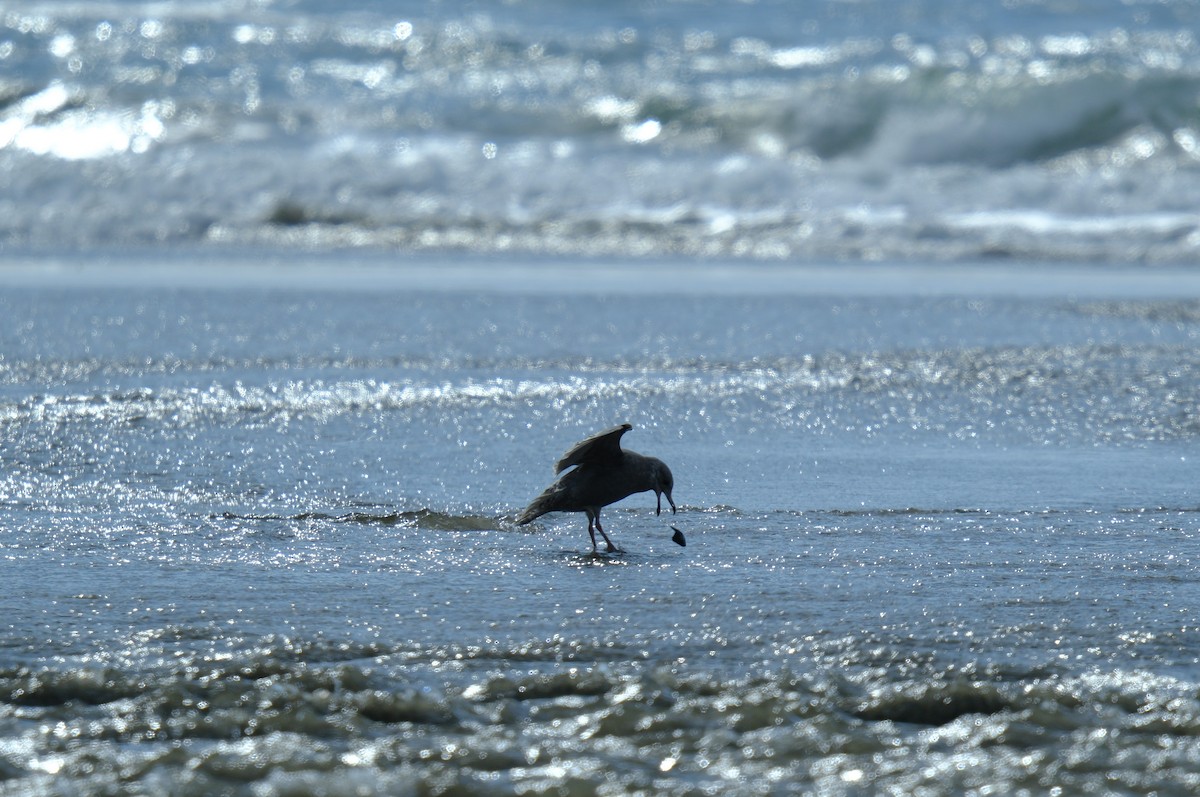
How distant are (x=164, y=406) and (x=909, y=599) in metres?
3.12

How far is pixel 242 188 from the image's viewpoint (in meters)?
14.2

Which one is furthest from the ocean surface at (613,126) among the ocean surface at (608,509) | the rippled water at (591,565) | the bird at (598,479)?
the bird at (598,479)

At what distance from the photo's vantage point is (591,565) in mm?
3688

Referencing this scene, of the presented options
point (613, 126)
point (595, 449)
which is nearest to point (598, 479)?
point (595, 449)

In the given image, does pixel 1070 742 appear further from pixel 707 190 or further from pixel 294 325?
pixel 707 190

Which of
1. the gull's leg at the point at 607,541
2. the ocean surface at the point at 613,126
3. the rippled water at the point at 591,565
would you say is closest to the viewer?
the rippled water at the point at 591,565

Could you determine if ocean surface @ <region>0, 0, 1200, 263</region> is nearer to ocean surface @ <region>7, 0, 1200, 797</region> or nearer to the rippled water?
ocean surface @ <region>7, 0, 1200, 797</region>

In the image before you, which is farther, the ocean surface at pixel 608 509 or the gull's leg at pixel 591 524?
the gull's leg at pixel 591 524

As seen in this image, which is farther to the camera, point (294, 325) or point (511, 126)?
point (511, 126)

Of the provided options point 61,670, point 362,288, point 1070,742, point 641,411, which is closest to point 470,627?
point 61,670

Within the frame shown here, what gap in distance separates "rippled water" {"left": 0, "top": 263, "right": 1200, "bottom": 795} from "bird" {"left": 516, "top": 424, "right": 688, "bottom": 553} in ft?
0.39

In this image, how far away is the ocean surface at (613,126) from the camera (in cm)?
1294

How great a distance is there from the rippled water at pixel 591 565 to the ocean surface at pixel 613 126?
5.73 meters

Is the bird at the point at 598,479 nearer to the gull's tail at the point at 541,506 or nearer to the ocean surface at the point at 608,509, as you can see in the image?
the gull's tail at the point at 541,506
